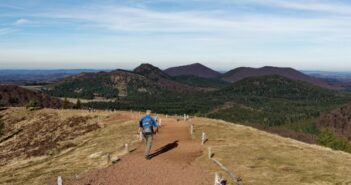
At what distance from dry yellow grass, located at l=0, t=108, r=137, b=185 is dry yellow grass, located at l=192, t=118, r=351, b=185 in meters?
10.1

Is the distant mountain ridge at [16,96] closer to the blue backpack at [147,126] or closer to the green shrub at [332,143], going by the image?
the green shrub at [332,143]

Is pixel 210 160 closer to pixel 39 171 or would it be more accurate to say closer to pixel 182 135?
pixel 182 135

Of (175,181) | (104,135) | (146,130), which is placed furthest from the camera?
(104,135)

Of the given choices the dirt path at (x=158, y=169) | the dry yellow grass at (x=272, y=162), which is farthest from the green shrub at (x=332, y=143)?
A: the dirt path at (x=158, y=169)

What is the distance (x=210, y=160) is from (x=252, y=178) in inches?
211

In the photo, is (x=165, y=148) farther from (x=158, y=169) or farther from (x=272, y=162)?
(x=272, y=162)

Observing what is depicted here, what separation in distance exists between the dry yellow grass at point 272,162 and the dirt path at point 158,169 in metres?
1.94

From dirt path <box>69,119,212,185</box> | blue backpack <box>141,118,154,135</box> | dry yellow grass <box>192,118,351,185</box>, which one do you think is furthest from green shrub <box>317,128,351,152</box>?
blue backpack <box>141,118,154,135</box>

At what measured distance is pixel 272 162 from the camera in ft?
113

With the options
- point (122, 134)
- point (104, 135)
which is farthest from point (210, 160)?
point (104, 135)

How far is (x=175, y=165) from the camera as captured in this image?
30578 mm

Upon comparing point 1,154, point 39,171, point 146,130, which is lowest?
point 1,154

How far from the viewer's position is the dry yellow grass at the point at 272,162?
29.0 meters

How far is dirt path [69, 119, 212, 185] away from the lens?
86.6 feet
